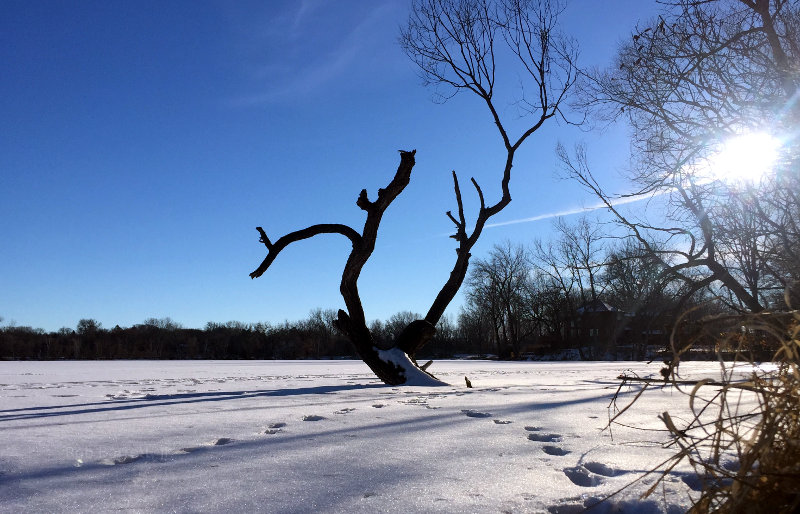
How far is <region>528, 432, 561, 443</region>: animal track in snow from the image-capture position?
2.28 meters

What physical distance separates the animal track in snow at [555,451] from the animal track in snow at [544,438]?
0.56 feet

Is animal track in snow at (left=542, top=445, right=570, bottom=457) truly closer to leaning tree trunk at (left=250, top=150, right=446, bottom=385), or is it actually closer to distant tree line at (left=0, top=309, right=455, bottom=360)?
leaning tree trunk at (left=250, top=150, right=446, bottom=385)

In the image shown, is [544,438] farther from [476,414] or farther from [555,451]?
[476,414]

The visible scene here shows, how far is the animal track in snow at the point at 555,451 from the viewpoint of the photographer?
6.59 ft

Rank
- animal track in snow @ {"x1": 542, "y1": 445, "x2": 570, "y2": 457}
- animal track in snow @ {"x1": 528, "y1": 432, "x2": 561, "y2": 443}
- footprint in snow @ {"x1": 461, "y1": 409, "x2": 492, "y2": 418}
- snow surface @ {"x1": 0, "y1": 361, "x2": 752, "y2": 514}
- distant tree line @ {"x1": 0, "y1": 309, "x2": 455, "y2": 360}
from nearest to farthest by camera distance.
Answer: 1. snow surface @ {"x1": 0, "y1": 361, "x2": 752, "y2": 514}
2. animal track in snow @ {"x1": 542, "y1": 445, "x2": 570, "y2": 457}
3. animal track in snow @ {"x1": 528, "y1": 432, "x2": 561, "y2": 443}
4. footprint in snow @ {"x1": 461, "y1": 409, "x2": 492, "y2": 418}
5. distant tree line @ {"x1": 0, "y1": 309, "x2": 455, "y2": 360}

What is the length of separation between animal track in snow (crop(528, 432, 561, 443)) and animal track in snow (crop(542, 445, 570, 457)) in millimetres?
169

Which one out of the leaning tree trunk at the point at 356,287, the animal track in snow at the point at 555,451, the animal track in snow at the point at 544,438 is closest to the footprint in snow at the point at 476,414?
the animal track in snow at the point at 544,438

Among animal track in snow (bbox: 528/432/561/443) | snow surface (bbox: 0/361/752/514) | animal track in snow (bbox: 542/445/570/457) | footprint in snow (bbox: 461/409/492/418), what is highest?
snow surface (bbox: 0/361/752/514)

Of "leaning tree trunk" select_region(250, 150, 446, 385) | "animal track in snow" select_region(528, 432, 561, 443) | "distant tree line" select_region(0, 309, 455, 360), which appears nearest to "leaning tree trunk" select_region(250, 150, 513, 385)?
"leaning tree trunk" select_region(250, 150, 446, 385)

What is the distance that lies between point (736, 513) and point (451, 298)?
21.7 feet

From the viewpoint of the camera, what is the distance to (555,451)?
2043 millimetres

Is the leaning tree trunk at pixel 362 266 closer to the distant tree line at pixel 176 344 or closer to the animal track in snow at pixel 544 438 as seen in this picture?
the animal track in snow at pixel 544 438

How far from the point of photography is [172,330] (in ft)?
142

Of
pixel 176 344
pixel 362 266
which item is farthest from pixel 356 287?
pixel 176 344
